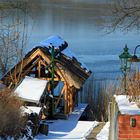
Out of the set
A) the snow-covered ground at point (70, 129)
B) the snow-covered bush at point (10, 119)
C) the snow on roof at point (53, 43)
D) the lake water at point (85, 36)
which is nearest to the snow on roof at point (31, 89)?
the snow-covered ground at point (70, 129)

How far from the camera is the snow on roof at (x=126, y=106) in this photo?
583 cm

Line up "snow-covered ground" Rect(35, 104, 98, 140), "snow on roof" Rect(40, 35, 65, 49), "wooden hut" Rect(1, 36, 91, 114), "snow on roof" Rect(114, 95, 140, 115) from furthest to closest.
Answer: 1. "snow on roof" Rect(40, 35, 65, 49)
2. "wooden hut" Rect(1, 36, 91, 114)
3. "snow-covered ground" Rect(35, 104, 98, 140)
4. "snow on roof" Rect(114, 95, 140, 115)

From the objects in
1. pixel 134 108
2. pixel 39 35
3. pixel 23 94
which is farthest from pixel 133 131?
pixel 39 35

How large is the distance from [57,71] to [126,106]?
11.1 meters

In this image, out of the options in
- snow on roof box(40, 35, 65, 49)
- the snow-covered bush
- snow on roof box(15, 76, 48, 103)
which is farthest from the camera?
snow on roof box(40, 35, 65, 49)

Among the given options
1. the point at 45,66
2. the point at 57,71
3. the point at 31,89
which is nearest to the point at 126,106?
the point at 31,89

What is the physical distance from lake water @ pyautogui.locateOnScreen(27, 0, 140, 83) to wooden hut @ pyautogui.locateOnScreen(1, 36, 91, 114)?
11.6 feet

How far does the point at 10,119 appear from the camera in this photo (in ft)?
Result: 39.1

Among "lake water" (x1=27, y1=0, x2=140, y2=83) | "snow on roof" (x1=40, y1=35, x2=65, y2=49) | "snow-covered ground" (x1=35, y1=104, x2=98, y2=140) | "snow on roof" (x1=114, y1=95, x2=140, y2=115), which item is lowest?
"snow-covered ground" (x1=35, y1=104, x2=98, y2=140)

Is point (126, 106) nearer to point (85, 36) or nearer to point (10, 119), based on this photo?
point (10, 119)

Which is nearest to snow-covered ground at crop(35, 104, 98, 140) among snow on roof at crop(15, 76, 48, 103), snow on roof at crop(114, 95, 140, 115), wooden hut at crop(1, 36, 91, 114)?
wooden hut at crop(1, 36, 91, 114)

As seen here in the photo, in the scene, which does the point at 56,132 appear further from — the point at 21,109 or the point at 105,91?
the point at 105,91

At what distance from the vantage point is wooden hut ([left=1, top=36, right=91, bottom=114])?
672 inches

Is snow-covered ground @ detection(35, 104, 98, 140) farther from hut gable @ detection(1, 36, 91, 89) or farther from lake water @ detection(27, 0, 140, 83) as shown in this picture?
lake water @ detection(27, 0, 140, 83)
